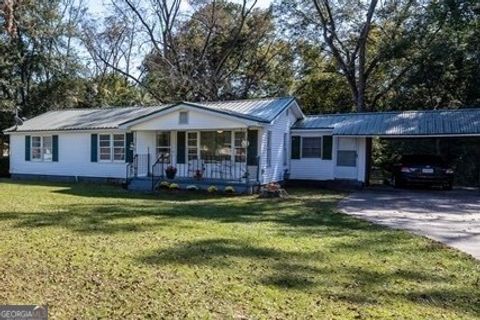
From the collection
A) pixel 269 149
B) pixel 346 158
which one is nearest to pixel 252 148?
pixel 269 149

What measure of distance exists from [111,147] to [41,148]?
4432 mm

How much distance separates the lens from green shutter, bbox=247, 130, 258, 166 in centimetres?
1641

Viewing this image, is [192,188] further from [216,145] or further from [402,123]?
[402,123]

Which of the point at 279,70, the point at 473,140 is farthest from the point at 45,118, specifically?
the point at 473,140

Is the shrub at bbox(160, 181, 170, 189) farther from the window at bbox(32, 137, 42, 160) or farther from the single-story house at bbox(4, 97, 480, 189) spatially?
the window at bbox(32, 137, 42, 160)

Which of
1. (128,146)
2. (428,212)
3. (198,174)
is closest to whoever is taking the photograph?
(428,212)

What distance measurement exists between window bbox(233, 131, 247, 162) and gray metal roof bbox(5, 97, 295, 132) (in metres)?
0.82

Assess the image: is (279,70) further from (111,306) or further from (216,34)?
(111,306)

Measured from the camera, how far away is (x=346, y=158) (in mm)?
18984

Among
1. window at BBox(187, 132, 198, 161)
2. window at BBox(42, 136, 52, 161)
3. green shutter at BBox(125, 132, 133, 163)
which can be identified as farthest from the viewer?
window at BBox(42, 136, 52, 161)

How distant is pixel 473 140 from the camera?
22.6 meters

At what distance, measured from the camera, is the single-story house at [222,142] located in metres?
16.8

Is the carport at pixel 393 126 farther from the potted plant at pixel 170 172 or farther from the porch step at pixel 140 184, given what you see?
the porch step at pixel 140 184

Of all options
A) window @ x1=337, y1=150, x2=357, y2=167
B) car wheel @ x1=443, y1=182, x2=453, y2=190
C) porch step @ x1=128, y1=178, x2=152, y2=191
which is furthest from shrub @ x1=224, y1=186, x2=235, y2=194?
car wheel @ x1=443, y1=182, x2=453, y2=190
